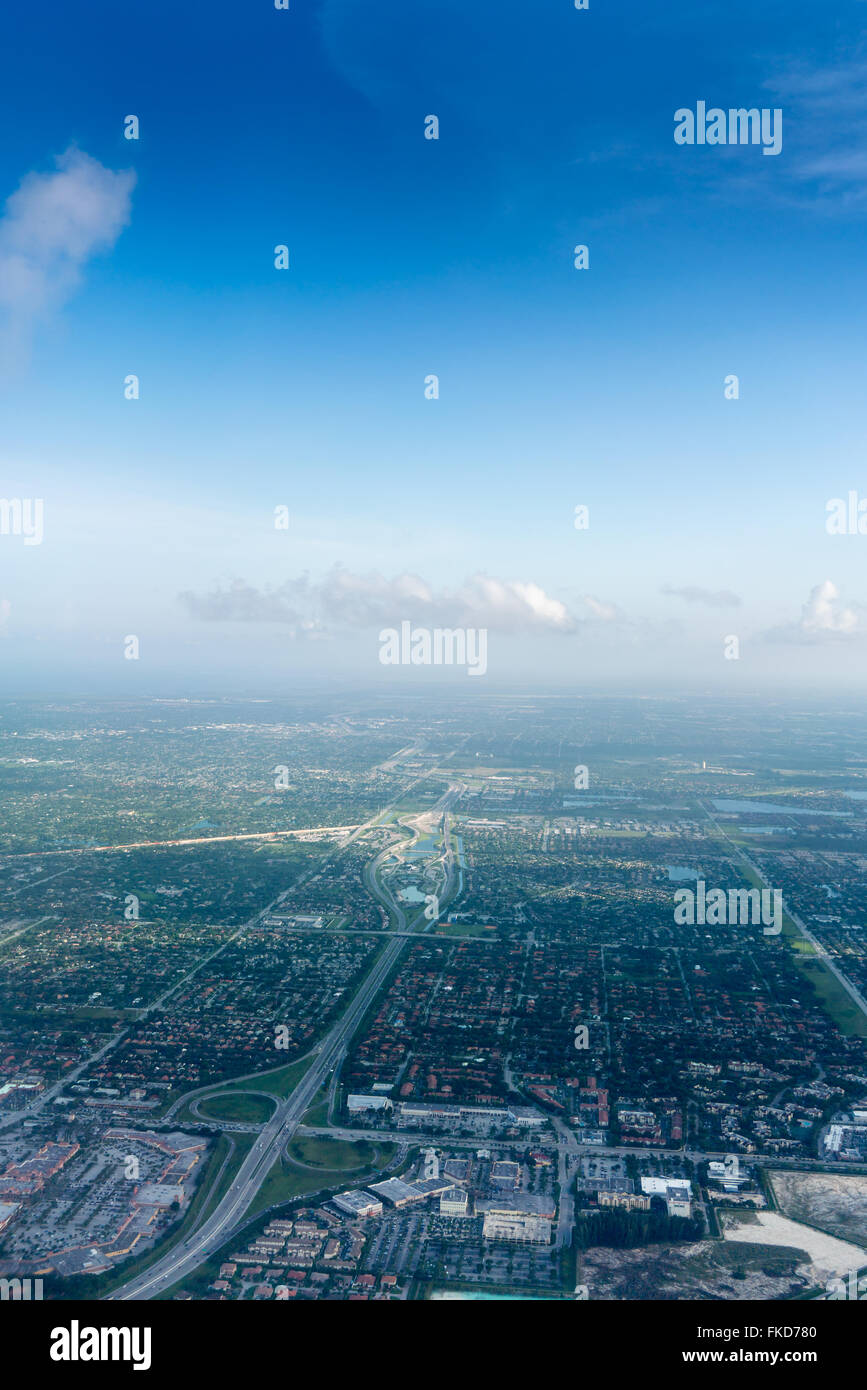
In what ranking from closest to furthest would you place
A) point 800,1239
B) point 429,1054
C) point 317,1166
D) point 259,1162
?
point 800,1239, point 317,1166, point 259,1162, point 429,1054

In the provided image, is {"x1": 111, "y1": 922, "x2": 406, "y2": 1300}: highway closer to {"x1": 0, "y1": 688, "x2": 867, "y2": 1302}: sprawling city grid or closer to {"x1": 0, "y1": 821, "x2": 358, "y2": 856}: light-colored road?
{"x1": 0, "y1": 688, "x2": 867, "y2": 1302}: sprawling city grid

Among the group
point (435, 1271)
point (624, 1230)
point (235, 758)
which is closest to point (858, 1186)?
point (624, 1230)

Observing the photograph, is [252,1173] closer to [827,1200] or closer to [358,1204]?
[358,1204]

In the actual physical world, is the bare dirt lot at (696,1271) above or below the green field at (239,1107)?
below

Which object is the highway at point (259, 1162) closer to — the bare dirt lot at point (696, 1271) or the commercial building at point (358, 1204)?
the commercial building at point (358, 1204)

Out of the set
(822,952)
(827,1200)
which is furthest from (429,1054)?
(822,952)

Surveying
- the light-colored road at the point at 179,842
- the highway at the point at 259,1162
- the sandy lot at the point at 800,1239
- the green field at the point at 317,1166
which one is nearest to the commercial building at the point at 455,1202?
the green field at the point at 317,1166
